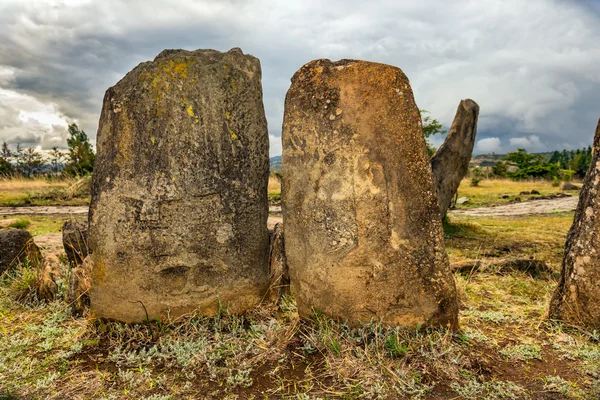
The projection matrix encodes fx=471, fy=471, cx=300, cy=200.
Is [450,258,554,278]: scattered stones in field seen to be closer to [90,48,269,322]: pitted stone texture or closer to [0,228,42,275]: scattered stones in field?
[90,48,269,322]: pitted stone texture

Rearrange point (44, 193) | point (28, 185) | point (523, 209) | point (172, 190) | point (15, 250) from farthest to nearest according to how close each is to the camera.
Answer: point (28, 185) < point (44, 193) < point (523, 209) < point (15, 250) < point (172, 190)

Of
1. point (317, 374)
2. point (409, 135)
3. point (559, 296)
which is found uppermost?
point (409, 135)

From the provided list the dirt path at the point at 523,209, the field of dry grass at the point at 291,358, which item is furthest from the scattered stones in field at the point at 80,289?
the dirt path at the point at 523,209

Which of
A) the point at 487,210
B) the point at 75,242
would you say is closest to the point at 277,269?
the point at 75,242

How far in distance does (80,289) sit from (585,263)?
5015 millimetres

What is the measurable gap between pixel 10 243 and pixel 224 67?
400 centimetres

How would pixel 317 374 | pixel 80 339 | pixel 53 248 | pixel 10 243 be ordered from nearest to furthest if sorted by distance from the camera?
pixel 317 374 < pixel 80 339 < pixel 10 243 < pixel 53 248

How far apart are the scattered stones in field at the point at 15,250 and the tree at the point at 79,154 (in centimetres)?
2191

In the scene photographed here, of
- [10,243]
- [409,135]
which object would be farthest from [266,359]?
[10,243]

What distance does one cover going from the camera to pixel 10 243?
6.28 metres

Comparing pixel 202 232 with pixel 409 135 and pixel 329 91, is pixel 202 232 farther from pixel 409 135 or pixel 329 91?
pixel 409 135

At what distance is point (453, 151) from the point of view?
988 centimetres

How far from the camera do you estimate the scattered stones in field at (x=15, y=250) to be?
245 inches

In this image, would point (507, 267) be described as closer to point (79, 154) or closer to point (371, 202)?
point (371, 202)
